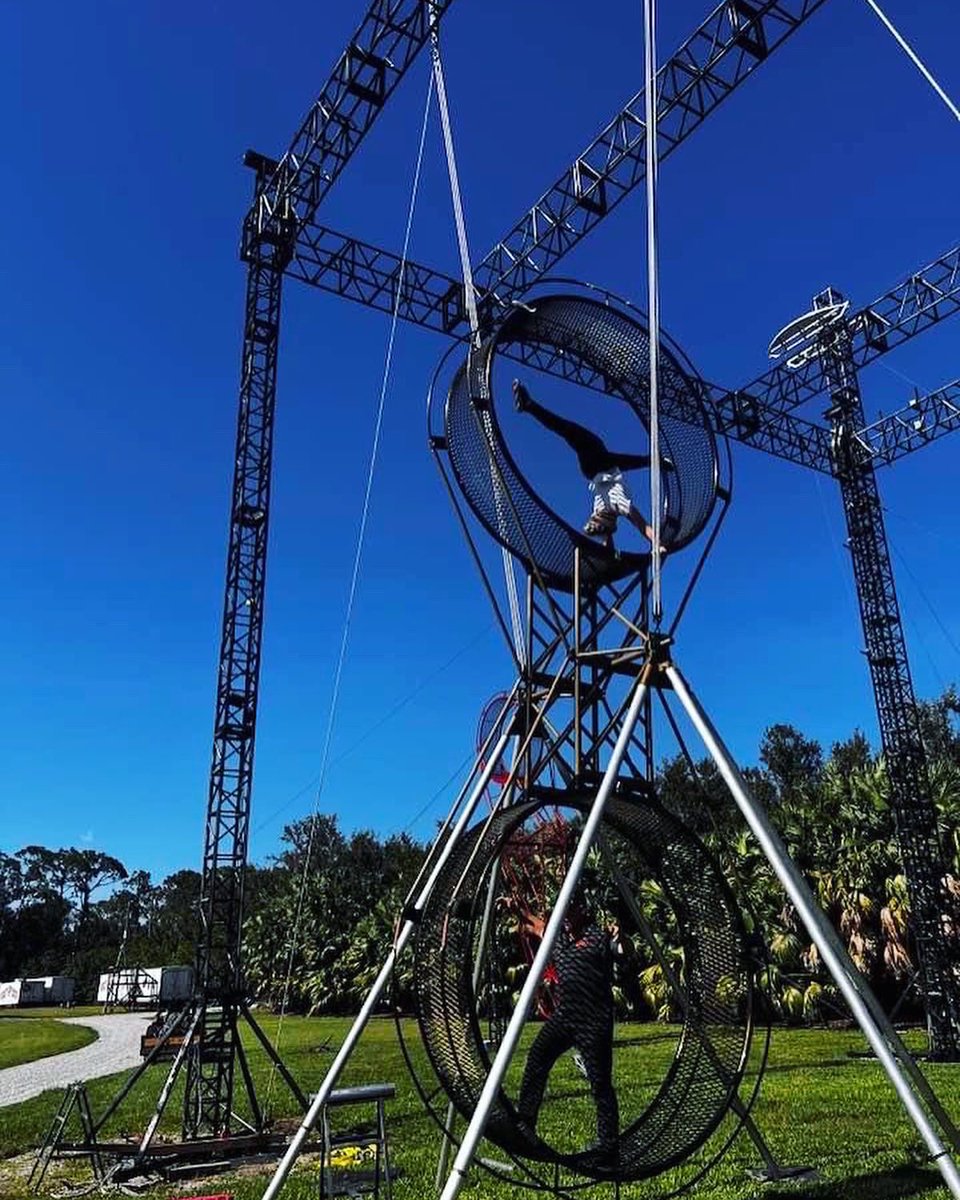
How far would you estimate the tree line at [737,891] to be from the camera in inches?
710

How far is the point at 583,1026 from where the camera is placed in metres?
5.12

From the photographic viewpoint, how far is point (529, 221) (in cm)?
1444

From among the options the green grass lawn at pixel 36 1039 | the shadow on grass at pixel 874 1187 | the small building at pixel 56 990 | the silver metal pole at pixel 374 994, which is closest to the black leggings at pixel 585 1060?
the silver metal pole at pixel 374 994

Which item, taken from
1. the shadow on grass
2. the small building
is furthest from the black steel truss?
the small building

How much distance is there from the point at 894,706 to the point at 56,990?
5759 cm

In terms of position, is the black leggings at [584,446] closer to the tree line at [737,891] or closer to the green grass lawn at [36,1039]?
the tree line at [737,891]

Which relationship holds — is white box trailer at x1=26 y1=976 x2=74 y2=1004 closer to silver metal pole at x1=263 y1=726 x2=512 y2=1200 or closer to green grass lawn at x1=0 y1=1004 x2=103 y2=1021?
green grass lawn at x1=0 y1=1004 x2=103 y2=1021

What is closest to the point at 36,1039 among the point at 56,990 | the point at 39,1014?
the point at 39,1014

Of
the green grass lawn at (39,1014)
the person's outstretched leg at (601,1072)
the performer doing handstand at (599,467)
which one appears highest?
the performer doing handstand at (599,467)

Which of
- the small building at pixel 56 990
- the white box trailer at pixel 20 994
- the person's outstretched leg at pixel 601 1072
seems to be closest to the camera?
the person's outstretched leg at pixel 601 1072

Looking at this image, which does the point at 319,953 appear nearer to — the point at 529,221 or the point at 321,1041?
the point at 321,1041

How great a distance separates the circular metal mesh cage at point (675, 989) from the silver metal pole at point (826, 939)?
0.67 m

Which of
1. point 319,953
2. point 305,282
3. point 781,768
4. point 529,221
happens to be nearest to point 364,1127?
point 305,282

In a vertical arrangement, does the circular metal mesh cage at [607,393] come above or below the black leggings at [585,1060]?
above
